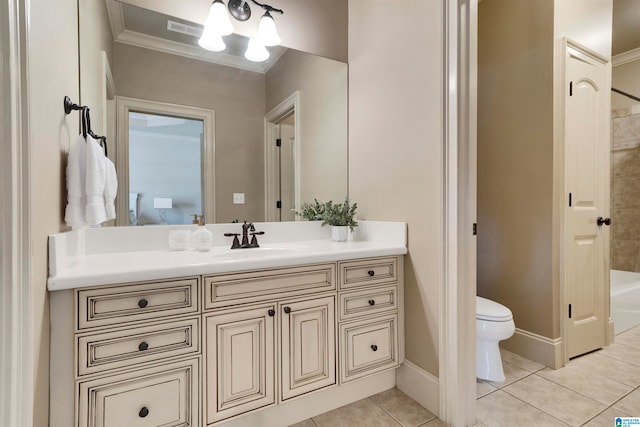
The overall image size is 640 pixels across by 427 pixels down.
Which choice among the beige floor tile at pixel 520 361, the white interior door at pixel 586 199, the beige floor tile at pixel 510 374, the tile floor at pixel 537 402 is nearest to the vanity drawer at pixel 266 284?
the tile floor at pixel 537 402

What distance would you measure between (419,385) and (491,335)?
1.68ft

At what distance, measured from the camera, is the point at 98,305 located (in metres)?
0.97

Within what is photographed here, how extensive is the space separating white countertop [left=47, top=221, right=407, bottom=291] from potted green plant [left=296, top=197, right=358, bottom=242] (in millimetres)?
60

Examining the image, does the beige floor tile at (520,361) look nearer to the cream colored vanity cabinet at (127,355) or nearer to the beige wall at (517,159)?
the beige wall at (517,159)

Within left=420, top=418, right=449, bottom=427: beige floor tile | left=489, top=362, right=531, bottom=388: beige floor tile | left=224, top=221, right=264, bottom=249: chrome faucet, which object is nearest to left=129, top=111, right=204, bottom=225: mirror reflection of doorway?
left=224, top=221, right=264, bottom=249: chrome faucet

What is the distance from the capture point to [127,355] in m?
1.01

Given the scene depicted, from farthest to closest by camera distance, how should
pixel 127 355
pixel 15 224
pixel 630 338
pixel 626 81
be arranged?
pixel 626 81, pixel 630 338, pixel 127 355, pixel 15 224

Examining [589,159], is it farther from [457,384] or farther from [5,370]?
[5,370]

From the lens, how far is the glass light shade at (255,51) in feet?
6.06

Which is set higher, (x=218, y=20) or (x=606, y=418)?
(x=218, y=20)

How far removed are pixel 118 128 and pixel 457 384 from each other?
203cm

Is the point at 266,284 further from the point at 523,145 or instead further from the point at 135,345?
the point at 523,145

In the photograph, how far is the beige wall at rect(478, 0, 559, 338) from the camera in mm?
1919

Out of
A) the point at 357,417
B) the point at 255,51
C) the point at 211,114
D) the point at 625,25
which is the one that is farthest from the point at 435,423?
the point at 625,25
